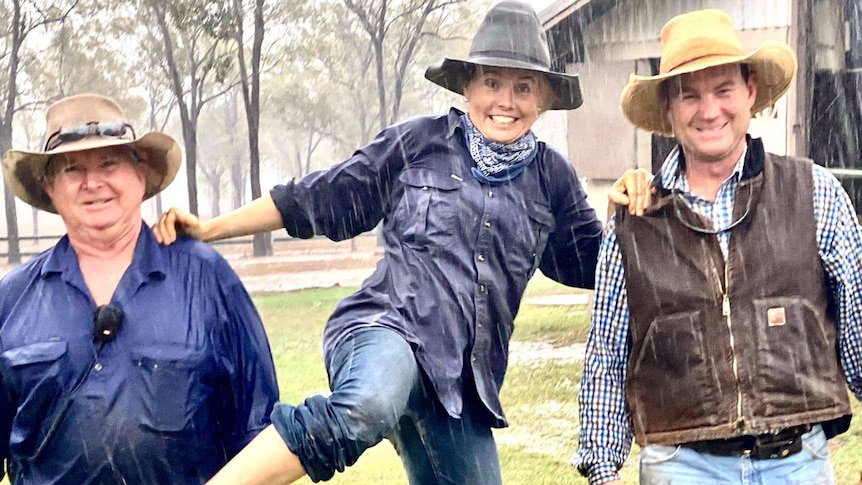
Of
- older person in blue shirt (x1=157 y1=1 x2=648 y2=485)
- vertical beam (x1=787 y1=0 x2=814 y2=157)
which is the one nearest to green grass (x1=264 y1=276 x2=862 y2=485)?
vertical beam (x1=787 y1=0 x2=814 y2=157)

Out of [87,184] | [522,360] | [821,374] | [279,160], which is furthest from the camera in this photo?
[279,160]

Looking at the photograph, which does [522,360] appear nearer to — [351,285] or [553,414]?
[553,414]

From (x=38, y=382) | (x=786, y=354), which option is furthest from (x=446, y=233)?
(x=38, y=382)

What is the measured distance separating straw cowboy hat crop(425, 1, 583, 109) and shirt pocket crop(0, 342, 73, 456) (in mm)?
1419

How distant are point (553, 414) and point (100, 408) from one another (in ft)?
13.4

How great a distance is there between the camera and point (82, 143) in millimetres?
2240

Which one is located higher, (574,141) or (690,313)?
(574,141)

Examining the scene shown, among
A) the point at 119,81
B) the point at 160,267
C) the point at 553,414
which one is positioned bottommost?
the point at 553,414

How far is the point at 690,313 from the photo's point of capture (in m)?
2.10

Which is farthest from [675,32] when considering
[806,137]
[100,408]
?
[806,137]

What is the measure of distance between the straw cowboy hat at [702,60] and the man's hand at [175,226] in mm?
1311

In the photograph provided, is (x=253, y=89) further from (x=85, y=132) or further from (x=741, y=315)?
(x=741, y=315)

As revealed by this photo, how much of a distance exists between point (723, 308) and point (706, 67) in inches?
24.3

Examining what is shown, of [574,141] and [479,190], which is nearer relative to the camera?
A: [479,190]
